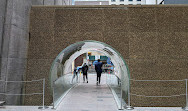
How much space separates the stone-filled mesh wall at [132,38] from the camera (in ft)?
27.4

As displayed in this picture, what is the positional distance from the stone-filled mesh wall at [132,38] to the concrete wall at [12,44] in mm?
625

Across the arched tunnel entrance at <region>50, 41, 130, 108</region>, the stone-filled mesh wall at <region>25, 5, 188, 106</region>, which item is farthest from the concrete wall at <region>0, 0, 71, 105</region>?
the arched tunnel entrance at <region>50, 41, 130, 108</region>

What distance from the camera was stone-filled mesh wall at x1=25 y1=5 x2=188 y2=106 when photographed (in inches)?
329

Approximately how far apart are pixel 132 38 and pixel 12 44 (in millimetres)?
6072

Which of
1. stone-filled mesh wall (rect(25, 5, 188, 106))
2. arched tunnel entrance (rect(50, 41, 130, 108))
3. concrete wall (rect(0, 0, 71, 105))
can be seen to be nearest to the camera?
arched tunnel entrance (rect(50, 41, 130, 108))

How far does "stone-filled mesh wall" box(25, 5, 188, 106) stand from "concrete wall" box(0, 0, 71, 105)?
62 centimetres

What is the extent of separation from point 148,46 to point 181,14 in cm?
249

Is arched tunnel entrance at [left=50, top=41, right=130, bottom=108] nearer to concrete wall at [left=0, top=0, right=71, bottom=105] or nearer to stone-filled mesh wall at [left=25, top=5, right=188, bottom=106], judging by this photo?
stone-filled mesh wall at [left=25, top=5, right=188, bottom=106]

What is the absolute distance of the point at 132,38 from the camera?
28.4ft

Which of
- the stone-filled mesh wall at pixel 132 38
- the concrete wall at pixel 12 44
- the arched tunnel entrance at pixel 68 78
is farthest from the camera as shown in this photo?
the stone-filled mesh wall at pixel 132 38

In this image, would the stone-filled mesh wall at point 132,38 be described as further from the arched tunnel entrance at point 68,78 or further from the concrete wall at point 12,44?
the concrete wall at point 12,44

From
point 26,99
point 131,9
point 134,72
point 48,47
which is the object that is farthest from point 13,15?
point 134,72

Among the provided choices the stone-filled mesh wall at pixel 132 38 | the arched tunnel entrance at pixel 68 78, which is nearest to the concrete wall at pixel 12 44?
the stone-filled mesh wall at pixel 132 38

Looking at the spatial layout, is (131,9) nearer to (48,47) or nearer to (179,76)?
(179,76)
